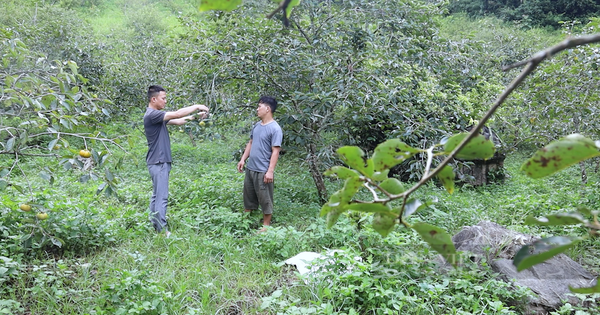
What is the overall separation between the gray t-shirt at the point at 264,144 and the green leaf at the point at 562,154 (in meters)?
3.73

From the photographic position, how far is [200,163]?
787 cm

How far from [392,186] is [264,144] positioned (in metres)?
3.71

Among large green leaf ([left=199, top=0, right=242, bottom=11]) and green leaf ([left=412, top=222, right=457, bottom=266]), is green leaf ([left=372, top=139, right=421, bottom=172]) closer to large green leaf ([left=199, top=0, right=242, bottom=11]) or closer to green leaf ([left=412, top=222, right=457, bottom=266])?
green leaf ([left=412, top=222, right=457, bottom=266])

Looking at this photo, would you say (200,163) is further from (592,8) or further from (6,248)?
(592,8)

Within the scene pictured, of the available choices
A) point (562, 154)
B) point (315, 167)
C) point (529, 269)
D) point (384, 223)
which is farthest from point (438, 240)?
point (315, 167)

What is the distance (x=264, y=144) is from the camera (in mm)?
4336

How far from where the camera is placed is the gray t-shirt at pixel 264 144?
430 cm

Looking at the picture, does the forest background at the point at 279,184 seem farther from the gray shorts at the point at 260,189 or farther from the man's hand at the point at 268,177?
the man's hand at the point at 268,177

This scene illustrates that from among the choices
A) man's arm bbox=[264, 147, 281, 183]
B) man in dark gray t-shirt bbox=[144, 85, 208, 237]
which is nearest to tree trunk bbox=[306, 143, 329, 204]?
man's arm bbox=[264, 147, 281, 183]

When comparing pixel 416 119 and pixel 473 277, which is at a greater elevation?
pixel 416 119

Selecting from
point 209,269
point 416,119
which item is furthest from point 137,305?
point 416,119

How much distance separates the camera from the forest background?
272cm

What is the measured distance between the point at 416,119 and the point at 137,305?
11.1ft

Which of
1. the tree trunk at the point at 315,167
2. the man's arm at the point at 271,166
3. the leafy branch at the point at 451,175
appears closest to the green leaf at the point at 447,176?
the leafy branch at the point at 451,175
